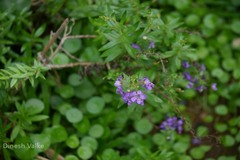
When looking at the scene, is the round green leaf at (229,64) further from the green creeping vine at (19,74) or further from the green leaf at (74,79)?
the green creeping vine at (19,74)

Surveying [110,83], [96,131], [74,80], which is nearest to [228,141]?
[96,131]

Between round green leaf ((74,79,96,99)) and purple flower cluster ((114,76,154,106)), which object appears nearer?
purple flower cluster ((114,76,154,106))

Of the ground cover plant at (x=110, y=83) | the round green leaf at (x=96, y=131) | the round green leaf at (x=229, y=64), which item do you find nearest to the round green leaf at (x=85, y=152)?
the ground cover plant at (x=110, y=83)

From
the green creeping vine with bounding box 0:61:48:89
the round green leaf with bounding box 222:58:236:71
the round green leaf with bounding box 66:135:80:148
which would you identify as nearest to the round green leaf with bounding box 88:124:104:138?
the round green leaf with bounding box 66:135:80:148

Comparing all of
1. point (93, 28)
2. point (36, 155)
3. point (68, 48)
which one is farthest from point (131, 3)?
point (36, 155)

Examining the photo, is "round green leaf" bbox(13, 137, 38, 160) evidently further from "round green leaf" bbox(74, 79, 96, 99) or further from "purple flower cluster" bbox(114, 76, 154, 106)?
"purple flower cluster" bbox(114, 76, 154, 106)

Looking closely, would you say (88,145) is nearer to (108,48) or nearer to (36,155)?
(36,155)
